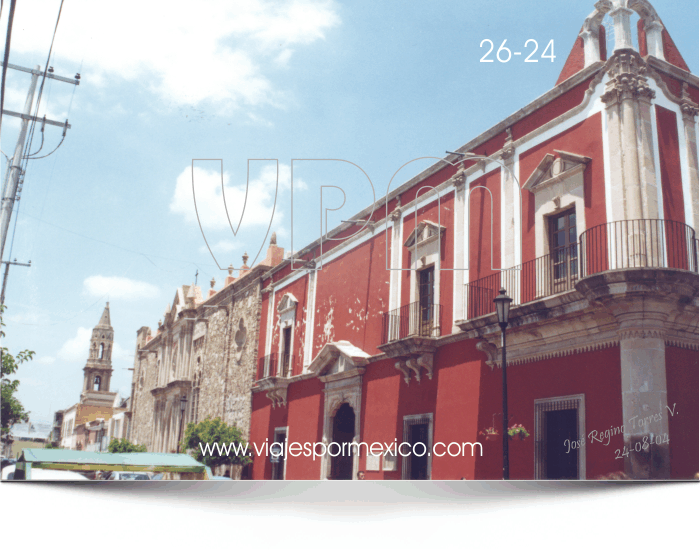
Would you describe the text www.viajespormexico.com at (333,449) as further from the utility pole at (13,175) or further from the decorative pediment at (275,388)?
the utility pole at (13,175)

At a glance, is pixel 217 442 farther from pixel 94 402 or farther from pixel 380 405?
pixel 380 405

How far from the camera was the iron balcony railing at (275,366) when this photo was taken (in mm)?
12688

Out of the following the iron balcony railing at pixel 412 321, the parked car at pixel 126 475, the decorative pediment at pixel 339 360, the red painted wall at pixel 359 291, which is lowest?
the parked car at pixel 126 475

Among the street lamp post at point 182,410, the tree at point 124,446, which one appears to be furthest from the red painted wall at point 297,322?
the tree at point 124,446

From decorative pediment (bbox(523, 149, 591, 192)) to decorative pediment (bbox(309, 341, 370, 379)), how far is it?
3955 millimetres

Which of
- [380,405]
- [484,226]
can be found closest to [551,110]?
[484,226]

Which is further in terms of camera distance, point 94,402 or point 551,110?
point 94,402

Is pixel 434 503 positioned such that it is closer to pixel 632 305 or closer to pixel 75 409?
pixel 632 305

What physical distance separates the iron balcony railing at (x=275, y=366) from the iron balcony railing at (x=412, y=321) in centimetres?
272

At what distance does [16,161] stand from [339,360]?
5.73 meters

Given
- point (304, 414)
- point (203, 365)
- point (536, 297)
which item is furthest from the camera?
point (203, 365)

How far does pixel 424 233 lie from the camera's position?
34.0ft

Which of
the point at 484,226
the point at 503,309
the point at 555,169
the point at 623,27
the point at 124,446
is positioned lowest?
the point at 124,446

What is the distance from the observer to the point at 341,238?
413 inches
